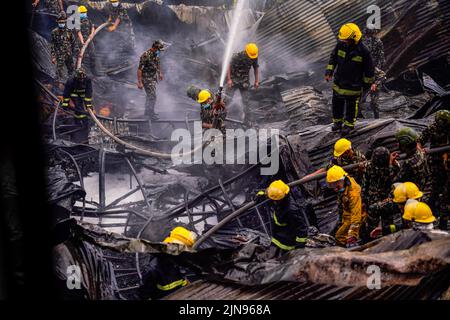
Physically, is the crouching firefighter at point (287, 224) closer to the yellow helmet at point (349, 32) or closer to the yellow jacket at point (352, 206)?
the yellow jacket at point (352, 206)

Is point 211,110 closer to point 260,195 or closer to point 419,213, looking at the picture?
point 260,195

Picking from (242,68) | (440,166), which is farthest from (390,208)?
(242,68)

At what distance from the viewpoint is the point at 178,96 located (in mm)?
13938

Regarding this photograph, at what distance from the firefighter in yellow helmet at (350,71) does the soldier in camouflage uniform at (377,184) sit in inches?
75.8

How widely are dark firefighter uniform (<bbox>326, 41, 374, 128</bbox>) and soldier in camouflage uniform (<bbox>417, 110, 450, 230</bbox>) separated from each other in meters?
1.57

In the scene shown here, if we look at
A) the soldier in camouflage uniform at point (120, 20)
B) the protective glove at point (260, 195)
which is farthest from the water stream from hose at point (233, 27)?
the protective glove at point (260, 195)

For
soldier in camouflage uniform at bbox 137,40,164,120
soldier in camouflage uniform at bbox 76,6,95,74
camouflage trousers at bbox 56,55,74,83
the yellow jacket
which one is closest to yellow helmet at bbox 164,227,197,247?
the yellow jacket

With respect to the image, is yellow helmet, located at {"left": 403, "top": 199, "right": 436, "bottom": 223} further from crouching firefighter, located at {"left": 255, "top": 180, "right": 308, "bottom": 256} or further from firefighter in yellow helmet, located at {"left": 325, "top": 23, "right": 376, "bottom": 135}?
firefighter in yellow helmet, located at {"left": 325, "top": 23, "right": 376, "bottom": 135}

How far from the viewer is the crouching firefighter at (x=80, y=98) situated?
1123cm

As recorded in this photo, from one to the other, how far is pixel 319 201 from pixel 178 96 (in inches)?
267

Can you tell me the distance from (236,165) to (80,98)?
166 inches

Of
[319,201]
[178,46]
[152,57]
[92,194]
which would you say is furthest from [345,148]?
[178,46]

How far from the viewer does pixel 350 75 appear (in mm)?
8031
